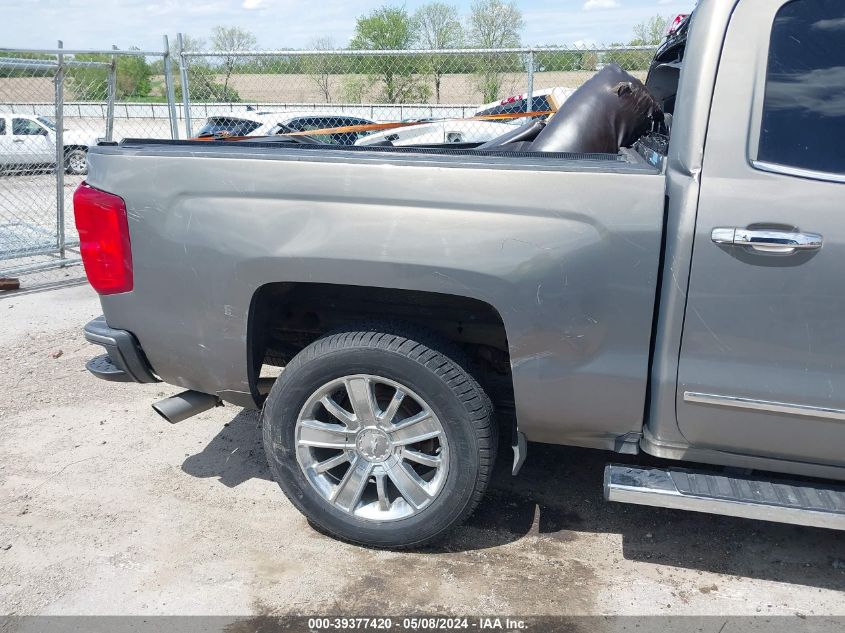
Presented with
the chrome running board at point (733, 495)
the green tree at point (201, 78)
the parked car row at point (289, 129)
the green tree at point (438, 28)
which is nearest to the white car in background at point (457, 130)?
the parked car row at point (289, 129)

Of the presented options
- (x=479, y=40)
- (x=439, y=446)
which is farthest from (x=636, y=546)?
(x=479, y=40)

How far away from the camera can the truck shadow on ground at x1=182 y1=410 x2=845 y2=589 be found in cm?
315

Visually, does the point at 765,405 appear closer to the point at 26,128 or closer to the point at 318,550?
the point at 318,550

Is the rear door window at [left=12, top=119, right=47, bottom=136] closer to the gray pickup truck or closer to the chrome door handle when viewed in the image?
the gray pickup truck

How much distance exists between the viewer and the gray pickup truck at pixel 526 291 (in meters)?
2.50

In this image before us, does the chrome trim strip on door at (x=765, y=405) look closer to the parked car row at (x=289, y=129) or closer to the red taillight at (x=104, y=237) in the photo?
the red taillight at (x=104, y=237)

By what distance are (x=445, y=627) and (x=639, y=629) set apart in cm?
69

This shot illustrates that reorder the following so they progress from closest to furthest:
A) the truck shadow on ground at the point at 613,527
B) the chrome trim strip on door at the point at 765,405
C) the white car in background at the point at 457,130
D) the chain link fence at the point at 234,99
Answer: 1. the chrome trim strip on door at the point at 765,405
2. the truck shadow on ground at the point at 613,527
3. the chain link fence at the point at 234,99
4. the white car in background at the point at 457,130

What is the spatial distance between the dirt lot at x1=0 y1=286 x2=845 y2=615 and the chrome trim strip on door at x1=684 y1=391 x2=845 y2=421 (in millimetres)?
811

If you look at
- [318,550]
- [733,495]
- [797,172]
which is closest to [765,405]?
[733,495]

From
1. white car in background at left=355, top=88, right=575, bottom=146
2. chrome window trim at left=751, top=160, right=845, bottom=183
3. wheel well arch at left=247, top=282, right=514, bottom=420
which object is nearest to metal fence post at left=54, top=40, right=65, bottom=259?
white car in background at left=355, top=88, right=575, bottom=146

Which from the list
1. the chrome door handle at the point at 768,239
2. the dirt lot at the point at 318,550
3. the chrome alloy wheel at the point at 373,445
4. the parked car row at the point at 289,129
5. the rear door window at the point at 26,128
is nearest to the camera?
the chrome door handle at the point at 768,239

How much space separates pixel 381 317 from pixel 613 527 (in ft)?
4.60

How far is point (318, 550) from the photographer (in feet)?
10.7
